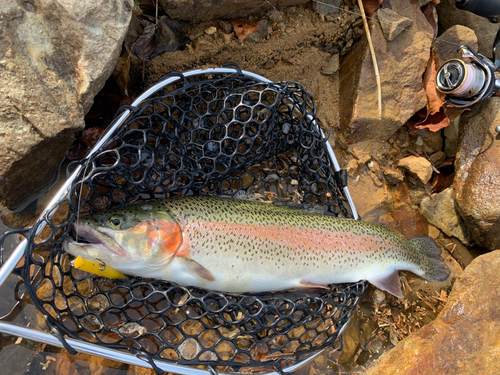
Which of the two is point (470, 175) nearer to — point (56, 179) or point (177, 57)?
point (177, 57)

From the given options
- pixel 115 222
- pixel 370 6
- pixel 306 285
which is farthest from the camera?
pixel 370 6

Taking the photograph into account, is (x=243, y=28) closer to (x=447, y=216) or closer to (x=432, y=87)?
(x=432, y=87)

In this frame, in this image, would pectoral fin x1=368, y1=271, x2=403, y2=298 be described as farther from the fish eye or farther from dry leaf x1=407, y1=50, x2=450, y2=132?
the fish eye

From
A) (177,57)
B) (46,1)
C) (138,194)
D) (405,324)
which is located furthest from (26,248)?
(405,324)

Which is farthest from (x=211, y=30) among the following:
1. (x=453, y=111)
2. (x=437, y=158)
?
(x=437, y=158)

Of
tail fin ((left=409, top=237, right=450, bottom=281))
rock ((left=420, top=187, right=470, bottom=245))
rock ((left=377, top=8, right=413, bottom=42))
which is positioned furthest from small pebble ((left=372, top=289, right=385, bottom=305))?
rock ((left=377, top=8, right=413, bottom=42))

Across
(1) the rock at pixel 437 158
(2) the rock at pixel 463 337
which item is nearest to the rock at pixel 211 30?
(1) the rock at pixel 437 158

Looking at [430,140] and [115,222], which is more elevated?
[430,140]

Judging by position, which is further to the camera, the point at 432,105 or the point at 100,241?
the point at 432,105
